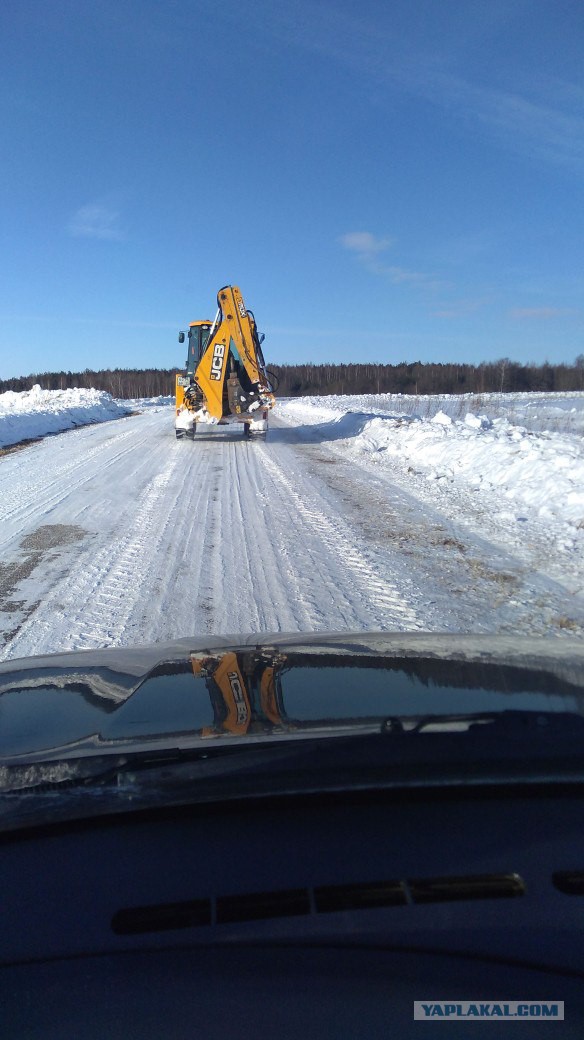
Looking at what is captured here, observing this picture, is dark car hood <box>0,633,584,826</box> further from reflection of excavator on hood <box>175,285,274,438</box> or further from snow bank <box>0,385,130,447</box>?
snow bank <box>0,385,130,447</box>

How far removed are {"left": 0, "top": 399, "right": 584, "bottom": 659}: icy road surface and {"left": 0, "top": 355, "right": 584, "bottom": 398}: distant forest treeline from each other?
67.2 m

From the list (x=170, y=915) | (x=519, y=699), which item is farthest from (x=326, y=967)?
(x=519, y=699)

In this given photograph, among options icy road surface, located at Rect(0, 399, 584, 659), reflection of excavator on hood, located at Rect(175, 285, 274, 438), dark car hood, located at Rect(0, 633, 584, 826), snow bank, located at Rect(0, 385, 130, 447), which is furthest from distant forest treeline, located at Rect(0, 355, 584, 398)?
dark car hood, located at Rect(0, 633, 584, 826)

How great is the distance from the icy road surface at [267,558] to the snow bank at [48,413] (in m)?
11.5

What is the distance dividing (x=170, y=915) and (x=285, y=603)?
4.48 m

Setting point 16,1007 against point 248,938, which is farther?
point 248,938

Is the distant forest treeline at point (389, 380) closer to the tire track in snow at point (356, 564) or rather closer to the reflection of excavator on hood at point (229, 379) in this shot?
the reflection of excavator on hood at point (229, 379)

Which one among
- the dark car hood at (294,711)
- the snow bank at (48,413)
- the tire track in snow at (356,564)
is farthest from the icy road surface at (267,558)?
the snow bank at (48,413)

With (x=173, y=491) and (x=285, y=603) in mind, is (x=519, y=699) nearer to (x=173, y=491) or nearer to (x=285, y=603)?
(x=285, y=603)

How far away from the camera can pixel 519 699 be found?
2.80m

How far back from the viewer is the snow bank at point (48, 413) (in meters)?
24.7

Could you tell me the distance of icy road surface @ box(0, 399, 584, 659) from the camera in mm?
5758
